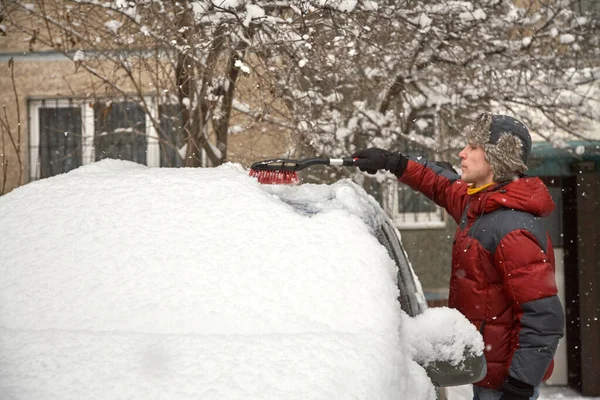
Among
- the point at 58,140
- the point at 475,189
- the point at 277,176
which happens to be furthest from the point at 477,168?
the point at 58,140

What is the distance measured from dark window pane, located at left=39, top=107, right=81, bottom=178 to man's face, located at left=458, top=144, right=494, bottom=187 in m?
7.21

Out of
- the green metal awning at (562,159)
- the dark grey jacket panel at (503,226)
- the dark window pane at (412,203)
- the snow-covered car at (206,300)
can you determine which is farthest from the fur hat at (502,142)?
the dark window pane at (412,203)

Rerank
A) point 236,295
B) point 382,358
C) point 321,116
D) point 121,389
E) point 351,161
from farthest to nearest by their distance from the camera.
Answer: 1. point 321,116
2. point 351,161
3. point 236,295
4. point 382,358
5. point 121,389

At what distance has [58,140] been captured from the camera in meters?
9.55

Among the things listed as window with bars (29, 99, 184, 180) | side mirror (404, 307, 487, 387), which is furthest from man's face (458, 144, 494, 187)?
window with bars (29, 99, 184, 180)

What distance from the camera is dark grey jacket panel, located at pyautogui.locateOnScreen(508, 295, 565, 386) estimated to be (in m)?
2.63

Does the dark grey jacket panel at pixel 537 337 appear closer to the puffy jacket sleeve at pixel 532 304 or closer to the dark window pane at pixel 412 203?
the puffy jacket sleeve at pixel 532 304

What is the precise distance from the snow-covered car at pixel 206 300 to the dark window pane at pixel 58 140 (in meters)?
7.04

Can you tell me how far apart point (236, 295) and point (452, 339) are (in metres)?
0.71

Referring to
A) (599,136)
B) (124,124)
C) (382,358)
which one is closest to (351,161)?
(382,358)

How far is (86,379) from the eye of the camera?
1744mm

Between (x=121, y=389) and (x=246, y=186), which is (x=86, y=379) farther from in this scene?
(x=246, y=186)

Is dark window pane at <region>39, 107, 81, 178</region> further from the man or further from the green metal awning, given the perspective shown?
the man

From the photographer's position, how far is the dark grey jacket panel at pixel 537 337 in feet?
8.64
